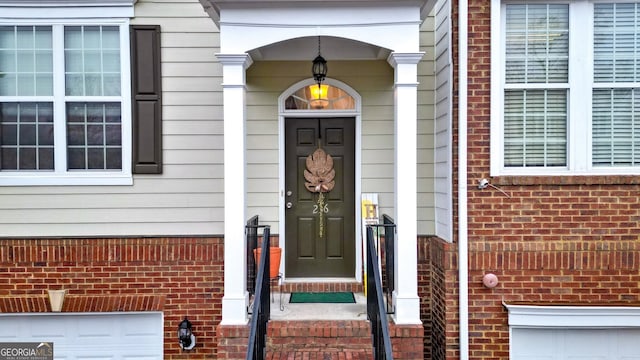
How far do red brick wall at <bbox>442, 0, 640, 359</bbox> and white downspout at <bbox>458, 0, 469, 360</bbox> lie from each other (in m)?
0.06

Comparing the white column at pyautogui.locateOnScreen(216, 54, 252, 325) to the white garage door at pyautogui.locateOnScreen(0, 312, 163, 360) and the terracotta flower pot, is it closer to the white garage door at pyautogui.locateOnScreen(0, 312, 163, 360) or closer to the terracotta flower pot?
the terracotta flower pot

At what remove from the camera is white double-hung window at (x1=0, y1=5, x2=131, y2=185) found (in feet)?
18.0

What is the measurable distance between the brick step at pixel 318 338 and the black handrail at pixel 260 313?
0.13 metres

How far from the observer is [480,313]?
15.8ft

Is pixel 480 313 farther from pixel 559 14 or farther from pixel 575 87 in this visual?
pixel 559 14

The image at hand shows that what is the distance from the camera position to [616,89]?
15.9 feet

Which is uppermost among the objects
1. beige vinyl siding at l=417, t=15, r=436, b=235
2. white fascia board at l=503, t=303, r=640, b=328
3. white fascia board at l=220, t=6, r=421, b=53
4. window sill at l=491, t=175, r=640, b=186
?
white fascia board at l=220, t=6, r=421, b=53

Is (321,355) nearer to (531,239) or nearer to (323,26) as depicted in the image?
(531,239)

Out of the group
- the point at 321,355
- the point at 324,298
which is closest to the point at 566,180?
the point at 324,298

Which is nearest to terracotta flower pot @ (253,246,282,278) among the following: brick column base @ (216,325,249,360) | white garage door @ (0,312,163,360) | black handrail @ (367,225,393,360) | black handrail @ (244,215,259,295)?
black handrail @ (244,215,259,295)

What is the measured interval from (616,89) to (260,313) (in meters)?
4.09

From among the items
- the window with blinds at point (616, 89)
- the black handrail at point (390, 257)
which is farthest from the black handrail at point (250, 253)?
the window with blinds at point (616, 89)

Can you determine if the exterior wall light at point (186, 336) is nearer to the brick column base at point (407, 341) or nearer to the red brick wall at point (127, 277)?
the red brick wall at point (127, 277)

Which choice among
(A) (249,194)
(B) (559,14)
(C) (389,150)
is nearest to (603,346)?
(C) (389,150)
